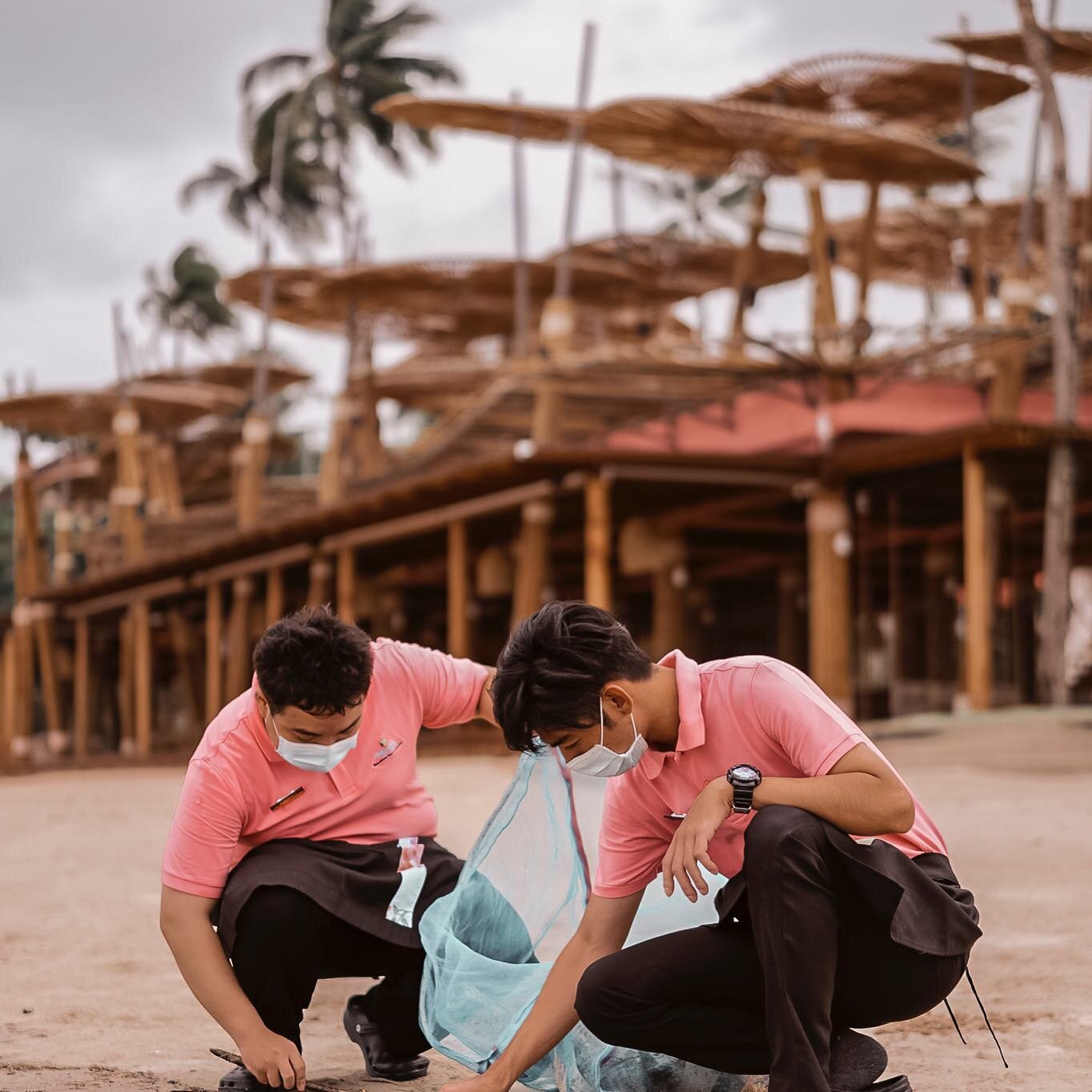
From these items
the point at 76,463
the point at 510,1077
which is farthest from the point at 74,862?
the point at 76,463

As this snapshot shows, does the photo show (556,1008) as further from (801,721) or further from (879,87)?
(879,87)

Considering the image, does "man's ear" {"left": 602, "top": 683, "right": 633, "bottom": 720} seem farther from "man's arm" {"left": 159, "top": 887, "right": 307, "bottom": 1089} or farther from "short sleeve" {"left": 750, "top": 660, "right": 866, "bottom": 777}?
"man's arm" {"left": 159, "top": 887, "right": 307, "bottom": 1089}

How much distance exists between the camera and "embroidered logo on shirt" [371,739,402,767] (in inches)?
152

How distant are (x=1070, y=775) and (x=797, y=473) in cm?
478

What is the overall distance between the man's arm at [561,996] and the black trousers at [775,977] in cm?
11

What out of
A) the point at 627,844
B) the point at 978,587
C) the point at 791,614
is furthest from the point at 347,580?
the point at 627,844

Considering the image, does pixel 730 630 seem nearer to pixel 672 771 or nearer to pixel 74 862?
pixel 74 862

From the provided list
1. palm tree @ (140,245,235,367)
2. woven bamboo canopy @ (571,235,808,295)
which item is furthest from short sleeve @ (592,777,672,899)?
palm tree @ (140,245,235,367)

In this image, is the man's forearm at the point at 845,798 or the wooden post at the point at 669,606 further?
the wooden post at the point at 669,606

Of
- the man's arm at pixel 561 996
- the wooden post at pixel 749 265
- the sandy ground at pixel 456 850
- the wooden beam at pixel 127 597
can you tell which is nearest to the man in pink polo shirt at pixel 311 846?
the sandy ground at pixel 456 850

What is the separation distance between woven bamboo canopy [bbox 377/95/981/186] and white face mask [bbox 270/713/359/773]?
1292 cm

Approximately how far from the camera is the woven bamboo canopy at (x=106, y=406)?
99.7 feet

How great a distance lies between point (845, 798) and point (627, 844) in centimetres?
53

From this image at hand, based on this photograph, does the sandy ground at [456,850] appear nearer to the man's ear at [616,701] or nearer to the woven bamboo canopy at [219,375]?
the man's ear at [616,701]
